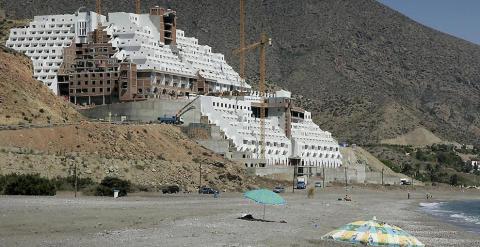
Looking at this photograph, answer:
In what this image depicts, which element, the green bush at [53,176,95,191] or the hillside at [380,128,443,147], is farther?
the hillside at [380,128,443,147]

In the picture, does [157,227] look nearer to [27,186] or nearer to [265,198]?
[265,198]

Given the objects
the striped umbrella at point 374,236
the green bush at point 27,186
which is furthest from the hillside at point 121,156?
the striped umbrella at point 374,236

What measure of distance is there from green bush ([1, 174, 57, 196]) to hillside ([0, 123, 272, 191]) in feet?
19.2

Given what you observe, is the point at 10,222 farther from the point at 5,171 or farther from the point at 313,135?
the point at 313,135

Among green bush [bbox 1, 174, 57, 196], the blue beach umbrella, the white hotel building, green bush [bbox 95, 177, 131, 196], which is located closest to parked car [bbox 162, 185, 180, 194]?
green bush [bbox 95, 177, 131, 196]

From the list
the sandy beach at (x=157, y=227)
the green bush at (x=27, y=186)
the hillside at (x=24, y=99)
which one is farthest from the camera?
the hillside at (x=24, y=99)

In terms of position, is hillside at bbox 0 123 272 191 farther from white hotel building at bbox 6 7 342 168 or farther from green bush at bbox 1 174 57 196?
white hotel building at bbox 6 7 342 168

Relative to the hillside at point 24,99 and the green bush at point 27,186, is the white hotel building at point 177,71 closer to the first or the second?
the hillside at point 24,99

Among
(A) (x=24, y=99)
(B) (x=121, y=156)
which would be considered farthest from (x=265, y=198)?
(A) (x=24, y=99)

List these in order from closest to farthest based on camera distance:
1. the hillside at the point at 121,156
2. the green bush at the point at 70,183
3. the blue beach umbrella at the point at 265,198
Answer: the blue beach umbrella at the point at 265,198 → the green bush at the point at 70,183 → the hillside at the point at 121,156

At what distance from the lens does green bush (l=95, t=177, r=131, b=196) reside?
58.9 meters

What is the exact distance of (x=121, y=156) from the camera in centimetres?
7625

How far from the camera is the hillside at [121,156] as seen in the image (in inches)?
2552

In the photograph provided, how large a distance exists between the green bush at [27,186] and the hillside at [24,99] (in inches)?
877
